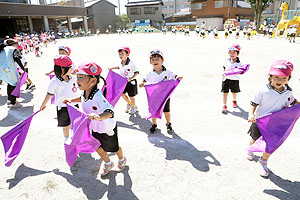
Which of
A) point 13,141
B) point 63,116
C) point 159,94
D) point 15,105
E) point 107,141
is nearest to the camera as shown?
point 107,141

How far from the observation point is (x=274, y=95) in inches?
116

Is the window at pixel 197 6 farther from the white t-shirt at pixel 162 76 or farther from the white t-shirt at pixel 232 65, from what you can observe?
the white t-shirt at pixel 162 76

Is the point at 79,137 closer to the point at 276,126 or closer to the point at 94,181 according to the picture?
the point at 94,181

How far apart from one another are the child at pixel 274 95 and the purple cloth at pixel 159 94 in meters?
1.55

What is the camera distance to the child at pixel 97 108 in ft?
8.73

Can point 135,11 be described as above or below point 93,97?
above

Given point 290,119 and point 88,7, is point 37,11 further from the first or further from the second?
point 290,119

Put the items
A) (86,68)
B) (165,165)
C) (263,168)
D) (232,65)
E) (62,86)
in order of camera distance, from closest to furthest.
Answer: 1. (86,68)
2. (263,168)
3. (165,165)
4. (62,86)
5. (232,65)

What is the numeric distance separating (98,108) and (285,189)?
2.83 meters

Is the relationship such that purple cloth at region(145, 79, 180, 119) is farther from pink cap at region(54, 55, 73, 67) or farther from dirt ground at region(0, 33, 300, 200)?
pink cap at region(54, 55, 73, 67)

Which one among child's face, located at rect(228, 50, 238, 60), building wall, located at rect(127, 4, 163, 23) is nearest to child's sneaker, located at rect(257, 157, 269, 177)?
child's face, located at rect(228, 50, 238, 60)

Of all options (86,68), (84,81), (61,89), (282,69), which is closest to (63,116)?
(61,89)

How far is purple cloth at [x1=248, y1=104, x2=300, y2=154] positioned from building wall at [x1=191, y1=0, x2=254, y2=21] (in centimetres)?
5237

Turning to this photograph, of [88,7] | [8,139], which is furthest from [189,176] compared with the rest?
[88,7]
